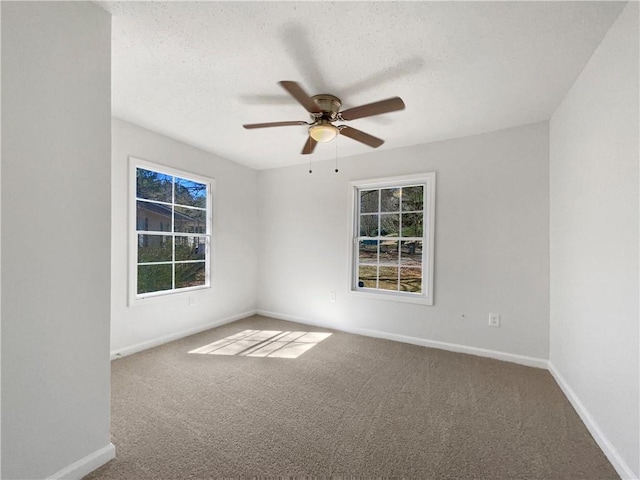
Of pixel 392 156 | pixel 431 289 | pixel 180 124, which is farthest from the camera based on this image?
pixel 392 156

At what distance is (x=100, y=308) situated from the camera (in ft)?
5.09

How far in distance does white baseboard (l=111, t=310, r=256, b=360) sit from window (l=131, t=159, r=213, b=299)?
523 mm

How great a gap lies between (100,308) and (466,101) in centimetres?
299

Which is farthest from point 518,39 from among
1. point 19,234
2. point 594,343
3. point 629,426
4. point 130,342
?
point 130,342

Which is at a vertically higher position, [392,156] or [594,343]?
[392,156]

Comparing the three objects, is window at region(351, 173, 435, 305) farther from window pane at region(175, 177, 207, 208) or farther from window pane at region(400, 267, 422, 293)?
window pane at region(175, 177, 207, 208)

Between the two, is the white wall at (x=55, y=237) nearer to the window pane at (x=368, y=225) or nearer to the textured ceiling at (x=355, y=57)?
the textured ceiling at (x=355, y=57)

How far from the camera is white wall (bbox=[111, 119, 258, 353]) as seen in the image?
2.96m

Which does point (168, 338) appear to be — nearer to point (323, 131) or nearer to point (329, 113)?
point (323, 131)

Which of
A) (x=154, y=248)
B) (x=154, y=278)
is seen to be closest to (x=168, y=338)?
(x=154, y=278)

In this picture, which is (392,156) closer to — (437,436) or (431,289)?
(431,289)

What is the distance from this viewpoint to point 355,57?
1883 mm

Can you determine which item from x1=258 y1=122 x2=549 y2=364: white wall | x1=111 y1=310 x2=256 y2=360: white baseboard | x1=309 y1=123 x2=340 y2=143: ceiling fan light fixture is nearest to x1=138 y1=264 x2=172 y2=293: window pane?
x1=111 y1=310 x2=256 y2=360: white baseboard

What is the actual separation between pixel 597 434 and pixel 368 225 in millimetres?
2744
